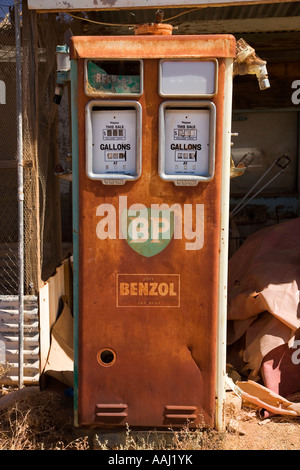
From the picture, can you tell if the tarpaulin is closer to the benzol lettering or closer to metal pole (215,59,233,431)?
metal pole (215,59,233,431)

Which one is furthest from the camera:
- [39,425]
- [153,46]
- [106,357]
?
[39,425]

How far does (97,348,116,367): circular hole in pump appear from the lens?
3.34 meters

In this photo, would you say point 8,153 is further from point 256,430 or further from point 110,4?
point 256,430

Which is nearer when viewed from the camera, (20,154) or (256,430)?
(256,430)

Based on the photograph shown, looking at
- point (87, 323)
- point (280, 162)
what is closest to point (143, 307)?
point (87, 323)

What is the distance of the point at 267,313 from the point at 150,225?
6.18 feet

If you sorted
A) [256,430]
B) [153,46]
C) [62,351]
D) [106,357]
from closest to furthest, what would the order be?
[153,46]
[106,357]
[256,430]
[62,351]

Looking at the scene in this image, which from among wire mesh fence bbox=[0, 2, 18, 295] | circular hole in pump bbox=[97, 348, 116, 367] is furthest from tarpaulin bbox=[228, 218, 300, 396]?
wire mesh fence bbox=[0, 2, 18, 295]

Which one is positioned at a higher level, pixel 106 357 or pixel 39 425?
pixel 106 357

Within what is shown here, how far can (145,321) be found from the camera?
3320 millimetres

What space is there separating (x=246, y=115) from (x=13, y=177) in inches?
137

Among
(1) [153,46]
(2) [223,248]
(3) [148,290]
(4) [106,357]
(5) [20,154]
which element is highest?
(1) [153,46]

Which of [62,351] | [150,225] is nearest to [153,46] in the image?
[150,225]

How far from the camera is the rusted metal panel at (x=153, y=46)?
3127 mm
